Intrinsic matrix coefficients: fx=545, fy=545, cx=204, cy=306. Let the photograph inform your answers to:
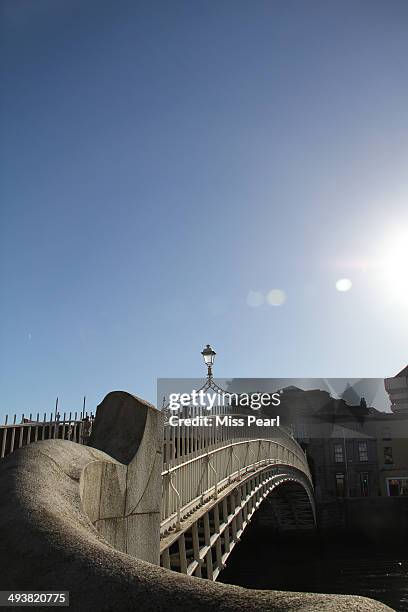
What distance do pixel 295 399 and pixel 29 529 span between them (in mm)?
71879

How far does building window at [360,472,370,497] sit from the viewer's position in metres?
60.0

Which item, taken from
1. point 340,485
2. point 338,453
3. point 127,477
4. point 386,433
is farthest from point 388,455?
point 127,477

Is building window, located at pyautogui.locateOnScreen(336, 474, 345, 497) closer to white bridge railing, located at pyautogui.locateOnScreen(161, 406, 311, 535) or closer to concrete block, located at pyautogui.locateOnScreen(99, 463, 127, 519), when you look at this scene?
white bridge railing, located at pyautogui.locateOnScreen(161, 406, 311, 535)

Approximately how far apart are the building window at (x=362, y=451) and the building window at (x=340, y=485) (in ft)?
10.5

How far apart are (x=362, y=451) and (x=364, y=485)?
3.69m

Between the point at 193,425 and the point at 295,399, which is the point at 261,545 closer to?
the point at 295,399

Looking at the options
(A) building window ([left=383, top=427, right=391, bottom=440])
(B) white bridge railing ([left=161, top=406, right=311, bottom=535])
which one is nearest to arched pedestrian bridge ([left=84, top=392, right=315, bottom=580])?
(B) white bridge railing ([left=161, top=406, right=311, bottom=535])

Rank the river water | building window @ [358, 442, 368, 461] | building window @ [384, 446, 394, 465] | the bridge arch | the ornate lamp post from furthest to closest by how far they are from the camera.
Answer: building window @ [384, 446, 394, 465]
building window @ [358, 442, 368, 461]
the river water
the ornate lamp post
the bridge arch

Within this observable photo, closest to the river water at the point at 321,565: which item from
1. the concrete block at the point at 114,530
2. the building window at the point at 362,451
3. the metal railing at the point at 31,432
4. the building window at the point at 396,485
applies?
the building window at the point at 362,451

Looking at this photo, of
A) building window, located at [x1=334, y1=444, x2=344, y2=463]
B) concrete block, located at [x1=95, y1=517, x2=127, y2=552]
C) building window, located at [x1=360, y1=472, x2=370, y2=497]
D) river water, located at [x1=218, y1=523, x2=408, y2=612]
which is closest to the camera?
concrete block, located at [x1=95, y1=517, x2=127, y2=552]

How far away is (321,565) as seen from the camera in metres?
37.7

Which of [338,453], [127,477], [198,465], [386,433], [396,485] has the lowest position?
[396,485]

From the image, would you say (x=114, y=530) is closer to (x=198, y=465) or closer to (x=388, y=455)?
(x=198, y=465)

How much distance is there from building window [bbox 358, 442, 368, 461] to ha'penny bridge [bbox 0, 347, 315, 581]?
48203 millimetres
